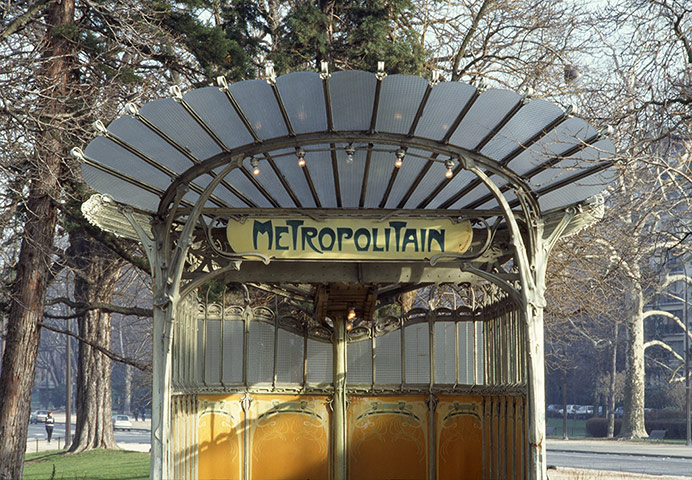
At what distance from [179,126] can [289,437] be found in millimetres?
6370

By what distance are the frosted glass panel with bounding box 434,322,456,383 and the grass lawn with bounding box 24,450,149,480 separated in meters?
8.18

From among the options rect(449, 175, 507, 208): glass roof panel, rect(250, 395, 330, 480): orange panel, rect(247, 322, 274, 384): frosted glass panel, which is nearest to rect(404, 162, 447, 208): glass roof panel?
rect(449, 175, 507, 208): glass roof panel

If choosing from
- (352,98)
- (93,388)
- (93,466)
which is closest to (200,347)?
(352,98)

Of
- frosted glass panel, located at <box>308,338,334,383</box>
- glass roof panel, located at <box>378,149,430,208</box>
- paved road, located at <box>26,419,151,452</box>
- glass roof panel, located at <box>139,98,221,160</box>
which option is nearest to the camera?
glass roof panel, located at <box>139,98,221,160</box>

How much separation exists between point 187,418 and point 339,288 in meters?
2.90

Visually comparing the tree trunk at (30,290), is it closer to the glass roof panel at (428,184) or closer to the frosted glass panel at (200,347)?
the frosted glass panel at (200,347)

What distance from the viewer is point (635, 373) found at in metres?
41.1

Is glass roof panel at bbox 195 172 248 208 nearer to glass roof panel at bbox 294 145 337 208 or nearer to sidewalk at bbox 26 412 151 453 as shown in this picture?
glass roof panel at bbox 294 145 337 208

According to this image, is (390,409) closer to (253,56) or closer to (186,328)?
(186,328)

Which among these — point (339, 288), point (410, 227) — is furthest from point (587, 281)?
point (410, 227)

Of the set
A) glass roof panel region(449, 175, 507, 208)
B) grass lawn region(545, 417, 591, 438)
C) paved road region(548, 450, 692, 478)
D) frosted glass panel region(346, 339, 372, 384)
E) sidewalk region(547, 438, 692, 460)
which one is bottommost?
grass lawn region(545, 417, 591, 438)

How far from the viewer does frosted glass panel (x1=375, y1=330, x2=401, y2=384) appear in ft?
44.7

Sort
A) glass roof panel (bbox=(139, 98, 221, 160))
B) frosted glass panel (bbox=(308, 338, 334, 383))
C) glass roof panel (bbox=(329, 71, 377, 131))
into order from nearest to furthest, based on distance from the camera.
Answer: glass roof panel (bbox=(329, 71, 377, 131))
glass roof panel (bbox=(139, 98, 221, 160))
frosted glass panel (bbox=(308, 338, 334, 383))

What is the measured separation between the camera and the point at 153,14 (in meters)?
16.0
